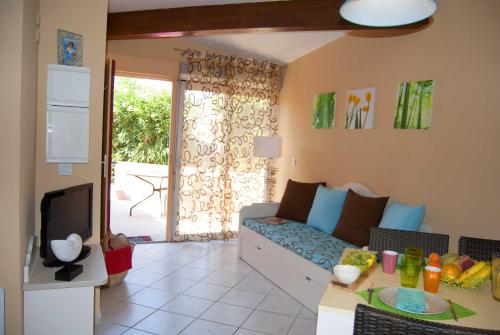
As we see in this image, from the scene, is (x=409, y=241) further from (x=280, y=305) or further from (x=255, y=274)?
(x=255, y=274)

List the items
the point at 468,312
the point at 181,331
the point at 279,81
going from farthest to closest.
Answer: the point at 279,81 → the point at 181,331 → the point at 468,312

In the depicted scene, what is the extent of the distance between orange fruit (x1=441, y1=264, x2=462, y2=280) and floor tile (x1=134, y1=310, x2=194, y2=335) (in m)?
1.91

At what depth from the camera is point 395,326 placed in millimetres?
1088

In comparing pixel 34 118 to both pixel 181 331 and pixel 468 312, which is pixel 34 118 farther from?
pixel 468 312

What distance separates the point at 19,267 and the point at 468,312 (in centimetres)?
201

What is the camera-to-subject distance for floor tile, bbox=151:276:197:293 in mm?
3505

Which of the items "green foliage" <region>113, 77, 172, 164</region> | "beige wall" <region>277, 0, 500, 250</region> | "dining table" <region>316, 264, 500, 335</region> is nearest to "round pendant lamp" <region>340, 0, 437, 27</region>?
"dining table" <region>316, 264, 500, 335</region>

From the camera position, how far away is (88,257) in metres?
2.34

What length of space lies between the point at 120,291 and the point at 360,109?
3.02m

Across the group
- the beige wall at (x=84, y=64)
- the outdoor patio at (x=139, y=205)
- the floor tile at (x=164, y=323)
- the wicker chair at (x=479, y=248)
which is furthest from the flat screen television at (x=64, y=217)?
the outdoor patio at (x=139, y=205)

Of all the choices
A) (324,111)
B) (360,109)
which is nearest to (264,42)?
(324,111)

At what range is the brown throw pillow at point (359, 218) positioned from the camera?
3.34m

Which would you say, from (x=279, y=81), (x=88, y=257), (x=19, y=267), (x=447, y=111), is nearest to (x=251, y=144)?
(x=279, y=81)

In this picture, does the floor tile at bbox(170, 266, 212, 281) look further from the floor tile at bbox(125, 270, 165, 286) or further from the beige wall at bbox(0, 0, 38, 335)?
the beige wall at bbox(0, 0, 38, 335)
